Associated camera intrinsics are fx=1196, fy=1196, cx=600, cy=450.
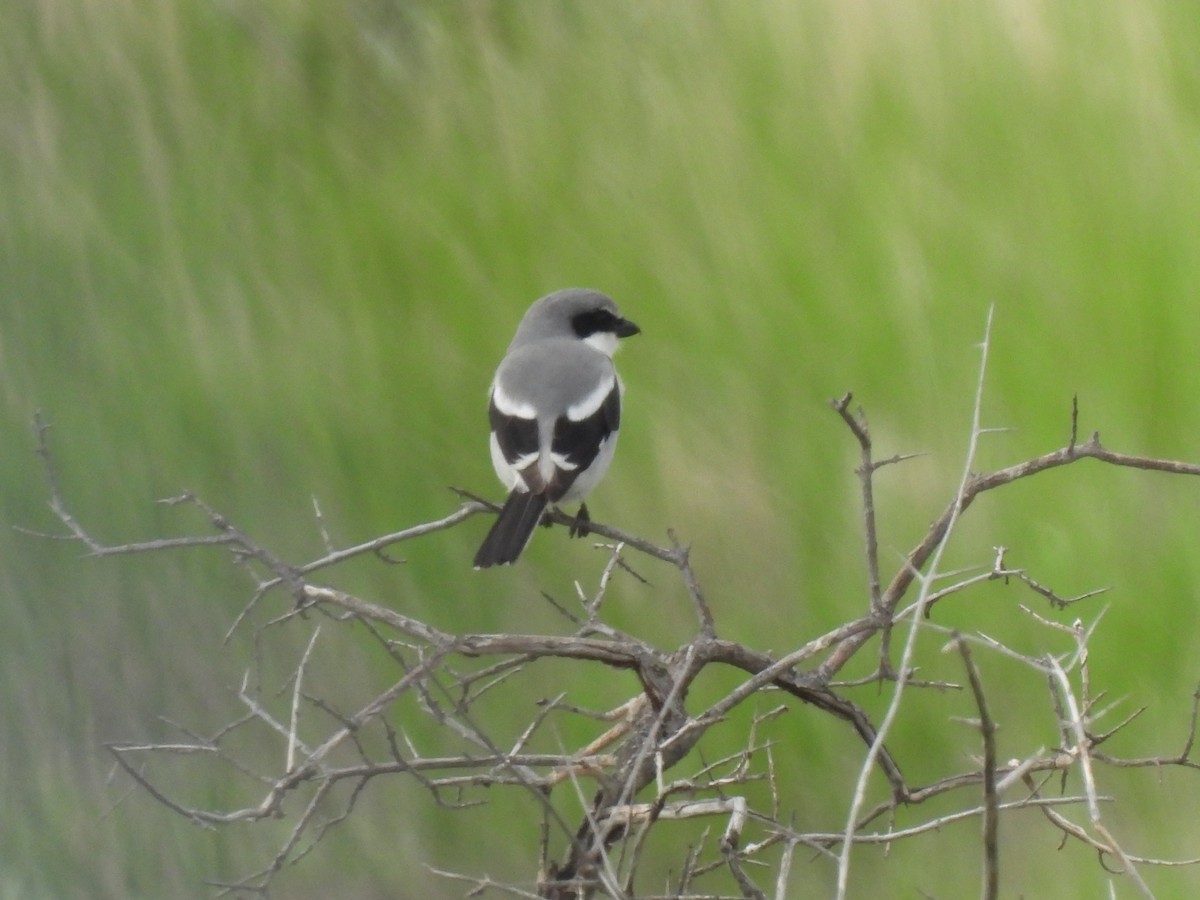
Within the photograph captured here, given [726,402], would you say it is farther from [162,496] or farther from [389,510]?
[162,496]

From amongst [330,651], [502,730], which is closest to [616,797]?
[502,730]

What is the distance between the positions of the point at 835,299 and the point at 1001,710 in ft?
2.78

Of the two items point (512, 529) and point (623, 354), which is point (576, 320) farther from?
point (512, 529)

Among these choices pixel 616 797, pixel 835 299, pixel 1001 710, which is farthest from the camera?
pixel 835 299

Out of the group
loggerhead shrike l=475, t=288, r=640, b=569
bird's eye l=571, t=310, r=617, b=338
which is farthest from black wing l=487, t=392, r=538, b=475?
bird's eye l=571, t=310, r=617, b=338

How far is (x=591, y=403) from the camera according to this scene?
2.34m

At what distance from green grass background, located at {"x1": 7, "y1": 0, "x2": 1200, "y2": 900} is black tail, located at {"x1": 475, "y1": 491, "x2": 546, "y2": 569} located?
12.0 inches

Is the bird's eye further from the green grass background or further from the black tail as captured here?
the black tail

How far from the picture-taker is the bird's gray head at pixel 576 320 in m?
2.47

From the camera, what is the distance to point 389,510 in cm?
238

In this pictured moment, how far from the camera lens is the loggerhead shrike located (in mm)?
2146

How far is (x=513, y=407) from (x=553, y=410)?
0.26ft

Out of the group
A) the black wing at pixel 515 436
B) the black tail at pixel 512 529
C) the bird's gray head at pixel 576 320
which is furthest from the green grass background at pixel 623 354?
the black tail at pixel 512 529

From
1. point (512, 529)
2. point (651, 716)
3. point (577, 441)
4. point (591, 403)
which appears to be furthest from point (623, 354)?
point (651, 716)
